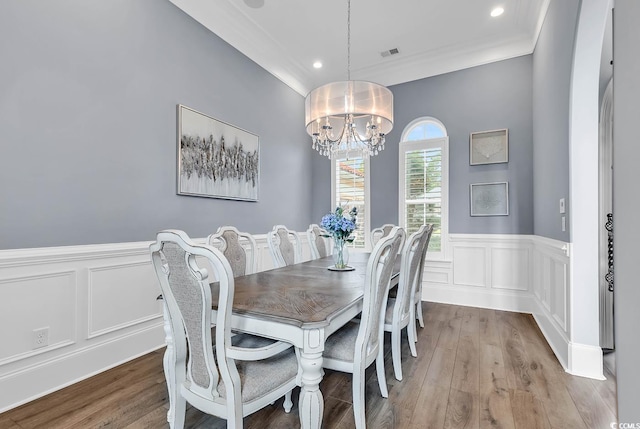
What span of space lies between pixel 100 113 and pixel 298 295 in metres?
2.11

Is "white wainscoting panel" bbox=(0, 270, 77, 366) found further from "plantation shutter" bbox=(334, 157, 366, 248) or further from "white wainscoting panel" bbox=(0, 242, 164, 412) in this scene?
"plantation shutter" bbox=(334, 157, 366, 248)

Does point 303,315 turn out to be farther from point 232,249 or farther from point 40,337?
point 40,337

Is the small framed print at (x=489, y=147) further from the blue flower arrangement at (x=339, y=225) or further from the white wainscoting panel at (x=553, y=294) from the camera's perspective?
the blue flower arrangement at (x=339, y=225)

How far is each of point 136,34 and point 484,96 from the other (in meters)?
4.09

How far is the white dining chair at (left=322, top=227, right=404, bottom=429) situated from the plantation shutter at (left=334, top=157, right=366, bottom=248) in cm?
319

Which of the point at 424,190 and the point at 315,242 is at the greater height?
the point at 424,190

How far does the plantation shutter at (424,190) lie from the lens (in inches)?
171

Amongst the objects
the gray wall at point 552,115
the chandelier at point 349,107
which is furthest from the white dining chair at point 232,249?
the gray wall at point 552,115

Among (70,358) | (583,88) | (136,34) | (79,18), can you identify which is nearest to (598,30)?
(583,88)

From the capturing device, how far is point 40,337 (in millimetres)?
2016

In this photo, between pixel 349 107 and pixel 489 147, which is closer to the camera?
pixel 349 107

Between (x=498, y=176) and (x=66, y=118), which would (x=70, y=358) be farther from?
(x=498, y=176)

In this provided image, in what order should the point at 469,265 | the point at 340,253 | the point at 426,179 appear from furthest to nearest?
the point at 426,179 → the point at 469,265 → the point at 340,253
